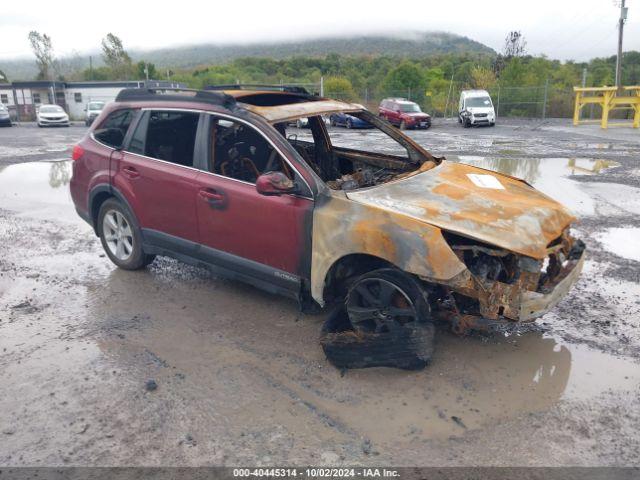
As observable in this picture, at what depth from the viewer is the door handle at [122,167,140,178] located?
5.23 meters

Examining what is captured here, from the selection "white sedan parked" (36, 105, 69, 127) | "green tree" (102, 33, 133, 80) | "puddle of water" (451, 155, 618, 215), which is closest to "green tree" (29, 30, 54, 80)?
"green tree" (102, 33, 133, 80)

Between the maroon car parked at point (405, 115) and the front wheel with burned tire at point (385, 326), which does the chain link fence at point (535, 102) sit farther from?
the front wheel with burned tire at point (385, 326)

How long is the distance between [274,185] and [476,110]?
2536cm

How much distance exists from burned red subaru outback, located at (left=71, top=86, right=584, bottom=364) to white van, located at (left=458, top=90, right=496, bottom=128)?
23.2m

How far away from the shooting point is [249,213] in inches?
173

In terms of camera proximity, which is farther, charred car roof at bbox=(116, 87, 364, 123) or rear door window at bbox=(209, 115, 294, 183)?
rear door window at bbox=(209, 115, 294, 183)

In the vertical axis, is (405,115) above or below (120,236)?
above

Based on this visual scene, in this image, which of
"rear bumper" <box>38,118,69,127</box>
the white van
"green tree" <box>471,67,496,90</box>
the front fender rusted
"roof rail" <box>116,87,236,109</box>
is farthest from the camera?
"green tree" <box>471,67,496,90</box>

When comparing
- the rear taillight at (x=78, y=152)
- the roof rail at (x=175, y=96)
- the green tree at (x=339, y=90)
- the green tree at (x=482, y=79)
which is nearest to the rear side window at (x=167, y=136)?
the roof rail at (x=175, y=96)

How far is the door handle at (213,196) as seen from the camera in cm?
454

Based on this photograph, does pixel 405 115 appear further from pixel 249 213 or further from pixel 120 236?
pixel 249 213

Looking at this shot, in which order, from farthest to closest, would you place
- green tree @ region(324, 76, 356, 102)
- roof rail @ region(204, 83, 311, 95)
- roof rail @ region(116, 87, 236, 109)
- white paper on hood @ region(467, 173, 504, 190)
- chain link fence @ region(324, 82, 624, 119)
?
green tree @ region(324, 76, 356, 102) < chain link fence @ region(324, 82, 624, 119) < roof rail @ region(204, 83, 311, 95) < roof rail @ region(116, 87, 236, 109) < white paper on hood @ region(467, 173, 504, 190)

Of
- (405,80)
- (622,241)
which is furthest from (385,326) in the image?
(405,80)

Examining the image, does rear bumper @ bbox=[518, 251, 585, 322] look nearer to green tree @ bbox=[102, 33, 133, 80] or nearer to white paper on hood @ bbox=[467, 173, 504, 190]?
white paper on hood @ bbox=[467, 173, 504, 190]
